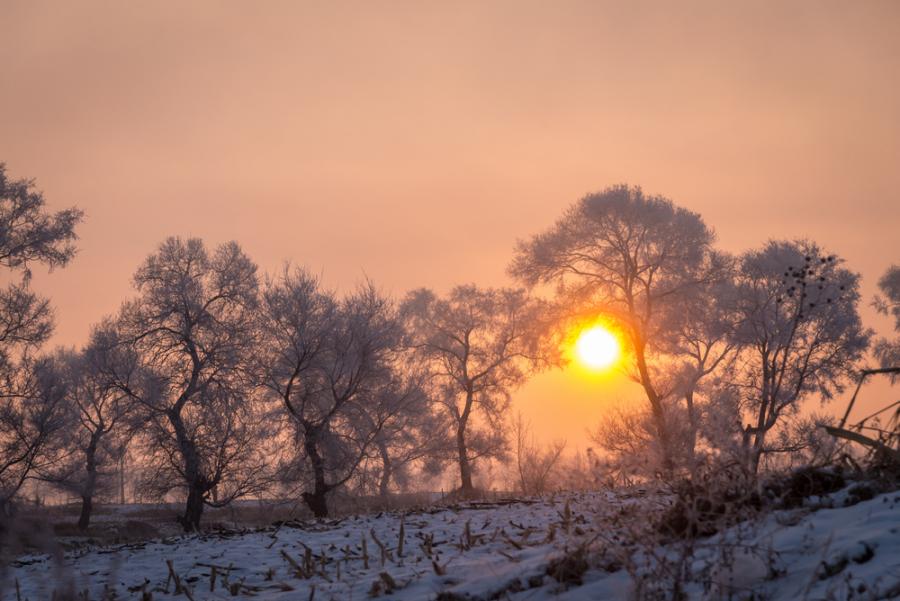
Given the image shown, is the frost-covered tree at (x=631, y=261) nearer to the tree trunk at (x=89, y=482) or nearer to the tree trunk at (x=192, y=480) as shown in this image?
the tree trunk at (x=192, y=480)

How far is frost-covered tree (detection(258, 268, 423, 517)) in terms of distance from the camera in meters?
19.1

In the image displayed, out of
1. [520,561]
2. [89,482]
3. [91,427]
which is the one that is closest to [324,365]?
[89,482]

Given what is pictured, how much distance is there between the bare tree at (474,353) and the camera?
108 feet

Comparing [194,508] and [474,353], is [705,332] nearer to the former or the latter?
[474,353]

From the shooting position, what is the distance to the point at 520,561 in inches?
208

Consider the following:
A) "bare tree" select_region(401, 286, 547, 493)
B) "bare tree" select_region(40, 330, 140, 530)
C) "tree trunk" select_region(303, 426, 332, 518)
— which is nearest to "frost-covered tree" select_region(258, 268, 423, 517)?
"tree trunk" select_region(303, 426, 332, 518)

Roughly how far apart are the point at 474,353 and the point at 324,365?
556 inches

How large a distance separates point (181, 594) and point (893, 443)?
5.87 m

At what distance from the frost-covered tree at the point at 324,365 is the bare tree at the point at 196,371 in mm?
1526

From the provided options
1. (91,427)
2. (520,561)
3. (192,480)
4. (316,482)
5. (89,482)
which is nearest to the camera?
(520,561)

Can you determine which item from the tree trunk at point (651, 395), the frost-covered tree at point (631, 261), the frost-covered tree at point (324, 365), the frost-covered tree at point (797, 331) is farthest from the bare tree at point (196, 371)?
the frost-covered tree at point (797, 331)

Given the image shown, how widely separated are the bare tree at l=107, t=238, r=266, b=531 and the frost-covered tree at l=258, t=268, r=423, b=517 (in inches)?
60.1

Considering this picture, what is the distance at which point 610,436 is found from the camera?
2580 centimetres

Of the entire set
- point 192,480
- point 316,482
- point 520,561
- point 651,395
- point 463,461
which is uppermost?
point 651,395
